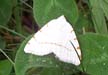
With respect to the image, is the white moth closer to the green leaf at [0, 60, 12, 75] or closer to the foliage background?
the foliage background

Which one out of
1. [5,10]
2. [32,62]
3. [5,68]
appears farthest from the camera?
[5,10]

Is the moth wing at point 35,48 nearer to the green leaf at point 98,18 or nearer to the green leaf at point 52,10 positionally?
the green leaf at point 52,10

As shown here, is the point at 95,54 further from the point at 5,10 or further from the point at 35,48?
the point at 5,10

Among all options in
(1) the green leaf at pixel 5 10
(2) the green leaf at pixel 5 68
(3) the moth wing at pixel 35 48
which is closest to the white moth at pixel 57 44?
(3) the moth wing at pixel 35 48

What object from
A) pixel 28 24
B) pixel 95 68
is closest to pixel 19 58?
pixel 95 68

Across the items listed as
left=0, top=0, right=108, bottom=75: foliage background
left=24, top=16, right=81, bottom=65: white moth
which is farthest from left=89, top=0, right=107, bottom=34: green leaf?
left=24, top=16, right=81, bottom=65: white moth

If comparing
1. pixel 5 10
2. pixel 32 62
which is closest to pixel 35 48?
pixel 32 62
